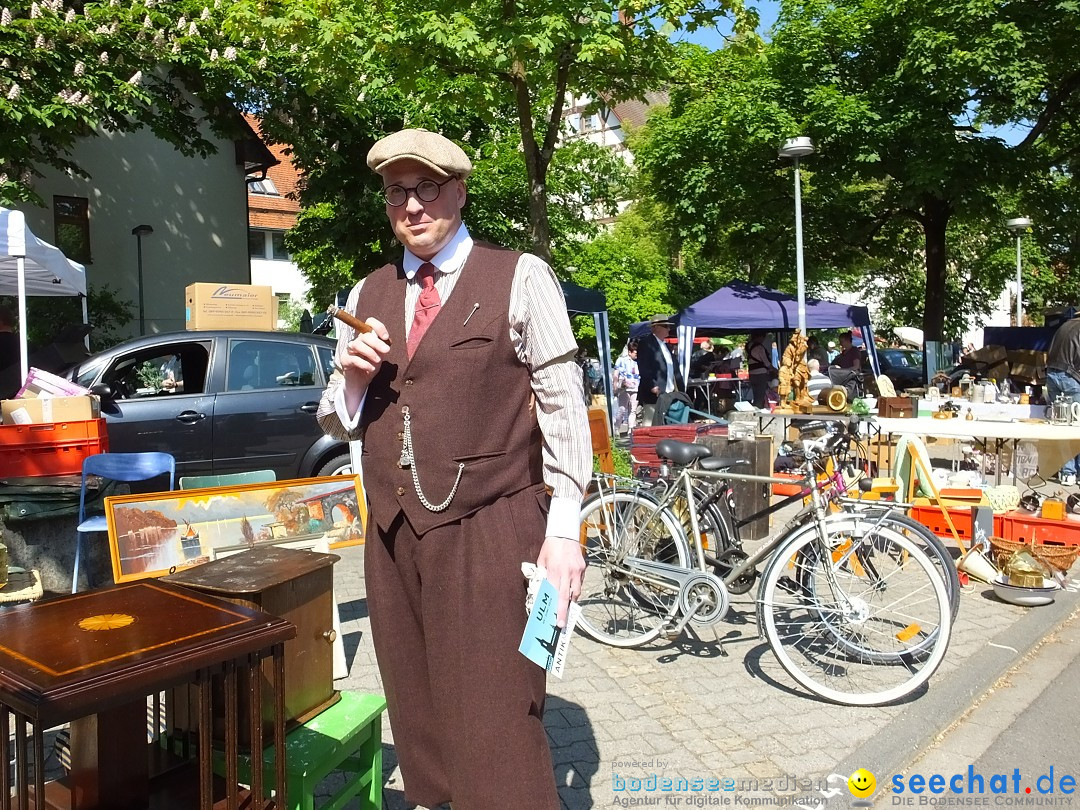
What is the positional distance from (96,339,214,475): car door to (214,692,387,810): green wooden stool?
4563 millimetres

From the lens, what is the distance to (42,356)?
335 inches

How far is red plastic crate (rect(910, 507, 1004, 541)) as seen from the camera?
5969 mm

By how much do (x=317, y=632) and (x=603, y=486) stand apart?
7.65 ft

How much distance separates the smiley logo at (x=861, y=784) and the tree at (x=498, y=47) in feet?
17.4

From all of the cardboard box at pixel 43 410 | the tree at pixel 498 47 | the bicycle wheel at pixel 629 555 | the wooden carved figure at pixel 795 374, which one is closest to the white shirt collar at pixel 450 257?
the bicycle wheel at pixel 629 555

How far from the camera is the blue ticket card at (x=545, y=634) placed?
1.98 meters

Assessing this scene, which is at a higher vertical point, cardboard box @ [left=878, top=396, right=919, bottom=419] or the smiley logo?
cardboard box @ [left=878, top=396, right=919, bottom=419]

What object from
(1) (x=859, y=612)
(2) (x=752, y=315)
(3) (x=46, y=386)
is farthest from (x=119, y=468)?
(2) (x=752, y=315)

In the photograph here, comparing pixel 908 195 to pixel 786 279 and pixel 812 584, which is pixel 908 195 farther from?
pixel 812 584

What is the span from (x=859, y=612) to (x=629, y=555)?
1154 mm

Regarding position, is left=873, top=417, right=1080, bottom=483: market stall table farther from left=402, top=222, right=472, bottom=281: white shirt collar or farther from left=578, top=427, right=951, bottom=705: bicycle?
left=402, top=222, right=472, bottom=281: white shirt collar

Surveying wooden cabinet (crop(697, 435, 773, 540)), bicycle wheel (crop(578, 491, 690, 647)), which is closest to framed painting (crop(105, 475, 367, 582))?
bicycle wheel (crop(578, 491, 690, 647))

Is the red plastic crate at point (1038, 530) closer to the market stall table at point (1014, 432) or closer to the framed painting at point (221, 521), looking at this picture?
the market stall table at point (1014, 432)

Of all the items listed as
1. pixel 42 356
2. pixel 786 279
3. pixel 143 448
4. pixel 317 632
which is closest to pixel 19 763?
pixel 317 632
